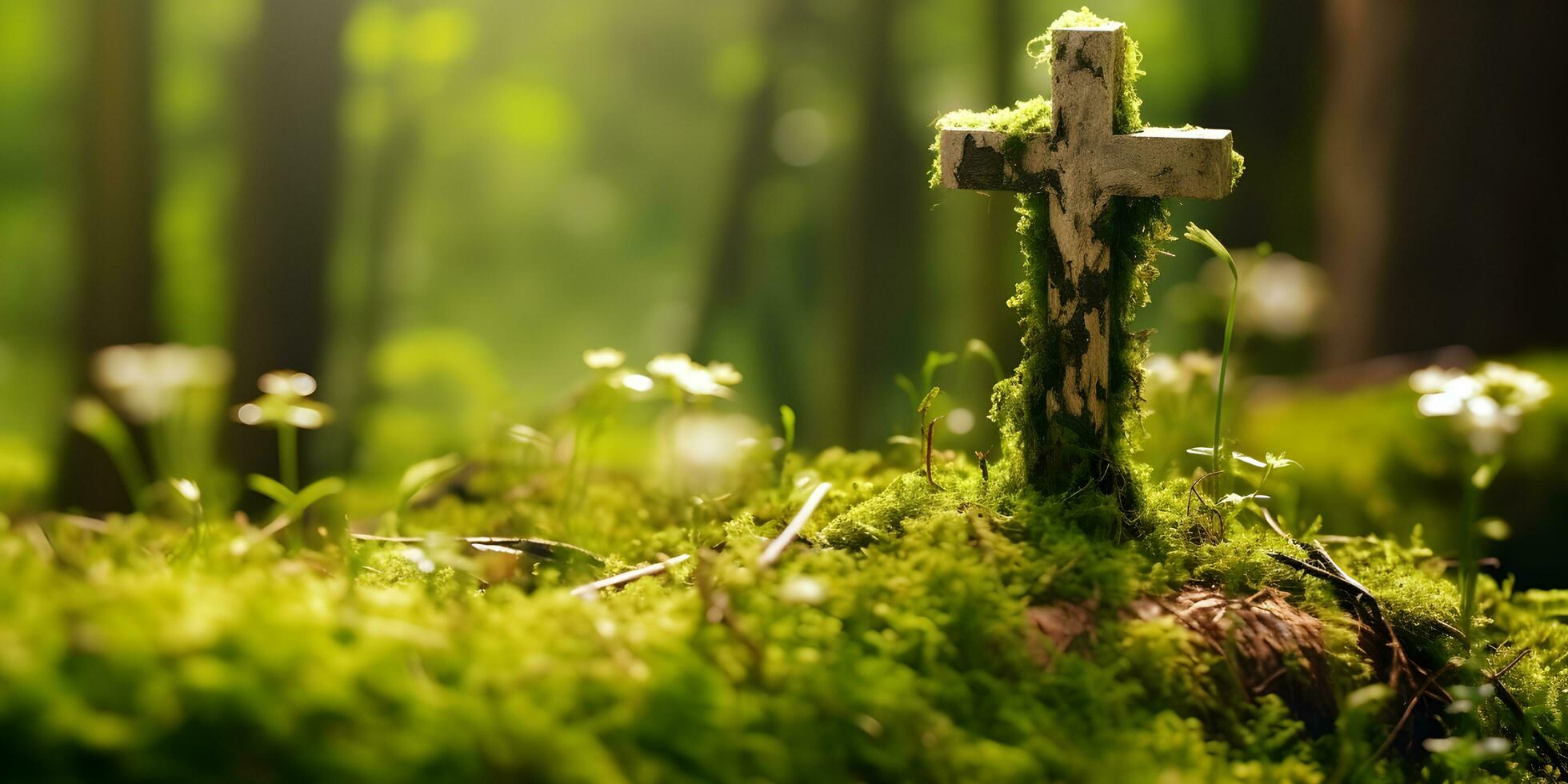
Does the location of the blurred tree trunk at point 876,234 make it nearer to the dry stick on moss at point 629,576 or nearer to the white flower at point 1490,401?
the white flower at point 1490,401

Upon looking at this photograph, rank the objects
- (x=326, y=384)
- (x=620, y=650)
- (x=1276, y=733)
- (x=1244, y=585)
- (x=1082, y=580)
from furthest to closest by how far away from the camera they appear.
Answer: (x=326, y=384)
(x=1244, y=585)
(x=1082, y=580)
(x=1276, y=733)
(x=620, y=650)

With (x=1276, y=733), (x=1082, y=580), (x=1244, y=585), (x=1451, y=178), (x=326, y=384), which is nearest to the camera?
(x=1276, y=733)

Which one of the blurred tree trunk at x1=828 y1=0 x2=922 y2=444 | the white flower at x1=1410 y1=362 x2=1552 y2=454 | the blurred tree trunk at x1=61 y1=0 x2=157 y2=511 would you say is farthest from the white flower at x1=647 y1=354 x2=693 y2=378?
the blurred tree trunk at x1=828 y1=0 x2=922 y2=444

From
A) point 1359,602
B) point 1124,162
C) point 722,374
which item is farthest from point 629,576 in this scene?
point 1359,602

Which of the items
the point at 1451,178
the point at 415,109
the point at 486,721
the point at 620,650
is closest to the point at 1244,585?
the point at 620,650

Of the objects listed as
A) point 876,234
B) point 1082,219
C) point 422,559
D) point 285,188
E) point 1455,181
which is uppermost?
point 1082,219

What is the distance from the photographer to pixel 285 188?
8117 millimetres

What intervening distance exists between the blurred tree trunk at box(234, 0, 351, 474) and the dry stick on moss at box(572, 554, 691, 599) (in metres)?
6.11

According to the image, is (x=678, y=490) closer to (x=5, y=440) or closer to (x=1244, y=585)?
(x=1244, y=585)

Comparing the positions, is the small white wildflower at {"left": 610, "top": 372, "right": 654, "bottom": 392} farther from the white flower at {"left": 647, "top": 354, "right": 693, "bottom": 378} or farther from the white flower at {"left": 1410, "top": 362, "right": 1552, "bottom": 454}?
the white flower at {"left": 1410, "top": 362, "right": 1552, "bottom": 454}

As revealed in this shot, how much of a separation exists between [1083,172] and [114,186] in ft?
26.9

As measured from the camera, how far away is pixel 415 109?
1578 centimetres

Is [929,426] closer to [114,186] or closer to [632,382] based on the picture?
[632,382]

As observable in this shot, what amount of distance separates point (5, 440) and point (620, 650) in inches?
639
